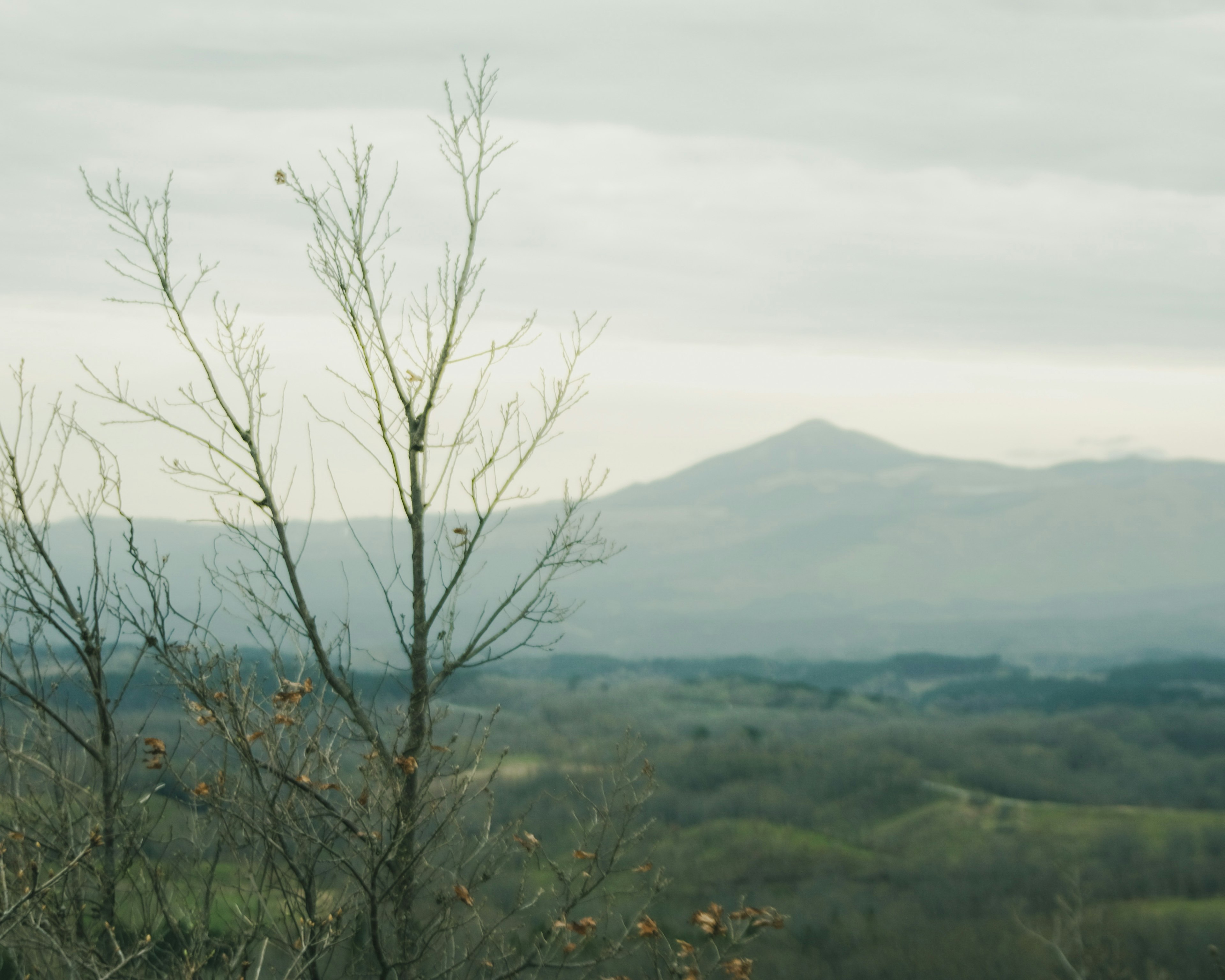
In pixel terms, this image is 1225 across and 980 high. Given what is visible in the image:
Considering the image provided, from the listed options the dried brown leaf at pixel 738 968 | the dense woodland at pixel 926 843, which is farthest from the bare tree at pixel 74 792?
the dense woodland at pixel 926 843

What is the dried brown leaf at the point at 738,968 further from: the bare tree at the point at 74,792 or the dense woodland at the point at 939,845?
the dense woodland at the point at 939,845

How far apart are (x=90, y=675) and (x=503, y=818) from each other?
12740cm

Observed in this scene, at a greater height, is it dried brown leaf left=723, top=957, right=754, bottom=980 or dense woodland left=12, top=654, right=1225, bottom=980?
dried brown leaf left=723, top=957, right=754, bottom=980

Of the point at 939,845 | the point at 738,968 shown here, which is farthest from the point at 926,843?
the point at 738,968

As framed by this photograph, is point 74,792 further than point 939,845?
No

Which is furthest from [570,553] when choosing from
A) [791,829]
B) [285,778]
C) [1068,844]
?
[791,829]

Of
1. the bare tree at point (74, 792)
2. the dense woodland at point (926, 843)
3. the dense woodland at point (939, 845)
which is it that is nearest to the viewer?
the bare tree at point (74, 792)

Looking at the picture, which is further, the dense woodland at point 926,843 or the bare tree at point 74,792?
the dense woodland at point 926,843

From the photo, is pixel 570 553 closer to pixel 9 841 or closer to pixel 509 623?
pixel 509 623

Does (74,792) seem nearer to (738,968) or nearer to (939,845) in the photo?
(738,968)

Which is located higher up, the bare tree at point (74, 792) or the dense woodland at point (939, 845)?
the bare tree at point (74, 792)

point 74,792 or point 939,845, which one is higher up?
point 74,792

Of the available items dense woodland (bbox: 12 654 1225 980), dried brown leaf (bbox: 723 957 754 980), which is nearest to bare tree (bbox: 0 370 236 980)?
dried brown leaf (bbox: 723 957 754 980)

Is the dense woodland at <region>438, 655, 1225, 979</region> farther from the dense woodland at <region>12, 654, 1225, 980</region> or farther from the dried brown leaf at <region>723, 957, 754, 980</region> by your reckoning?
the dried brown leaf at <region>723, 957, 754, 980</region>
